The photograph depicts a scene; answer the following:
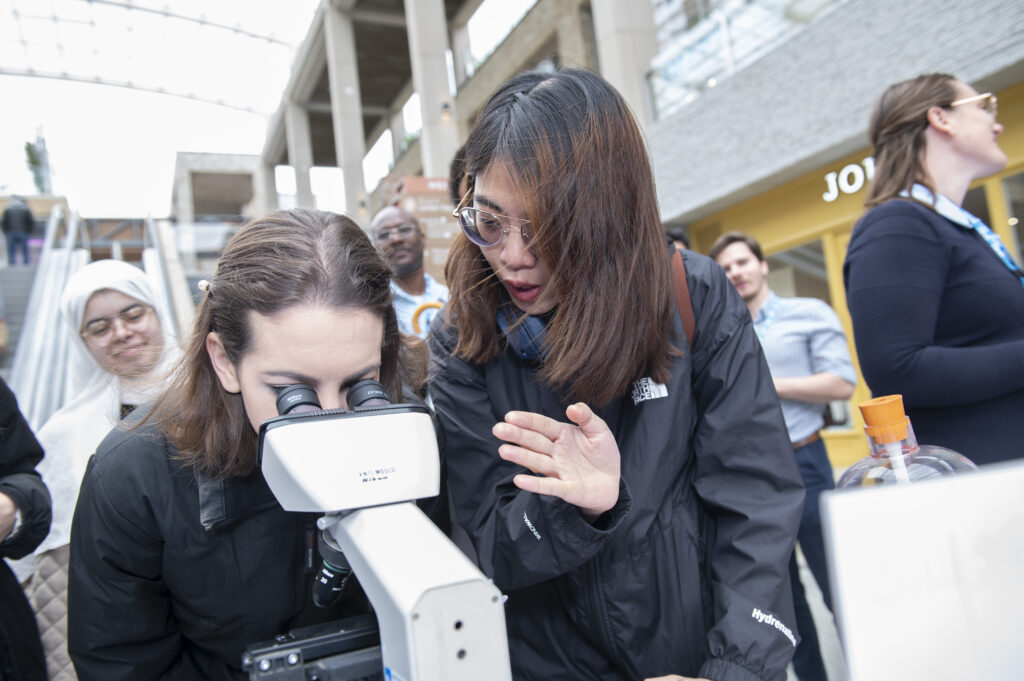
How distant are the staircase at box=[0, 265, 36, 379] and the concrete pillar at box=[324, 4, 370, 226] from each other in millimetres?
6725

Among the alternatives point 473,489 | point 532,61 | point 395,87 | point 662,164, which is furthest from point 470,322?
point 395,87

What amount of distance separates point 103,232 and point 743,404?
13521mm

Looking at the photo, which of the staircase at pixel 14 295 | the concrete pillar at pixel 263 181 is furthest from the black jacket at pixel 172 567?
the concrete pillar at pixel 263 181

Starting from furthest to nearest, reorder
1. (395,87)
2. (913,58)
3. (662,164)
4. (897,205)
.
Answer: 1. (395,87)
2. (662,164)
3. (913,58)
4. (897,205)

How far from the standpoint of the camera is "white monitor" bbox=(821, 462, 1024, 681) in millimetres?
480

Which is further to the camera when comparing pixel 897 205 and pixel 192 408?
pixel 897 205

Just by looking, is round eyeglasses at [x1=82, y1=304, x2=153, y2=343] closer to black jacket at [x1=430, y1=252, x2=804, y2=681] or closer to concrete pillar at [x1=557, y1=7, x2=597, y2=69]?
black jacket at [x1=430, y1=252, x2=804, y2=681]

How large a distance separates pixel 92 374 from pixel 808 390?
2667 mm

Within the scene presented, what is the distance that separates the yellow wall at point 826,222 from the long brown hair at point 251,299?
4428 millimetres

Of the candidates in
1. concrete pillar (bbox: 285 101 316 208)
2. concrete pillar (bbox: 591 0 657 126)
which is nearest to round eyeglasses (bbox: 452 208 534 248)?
concrete pillar (bbox: 591 0 657 126)

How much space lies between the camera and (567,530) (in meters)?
1.02

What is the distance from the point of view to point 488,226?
1221 mm

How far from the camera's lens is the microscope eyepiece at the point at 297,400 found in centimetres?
98

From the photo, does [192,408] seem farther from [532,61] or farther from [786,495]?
[532,61]
